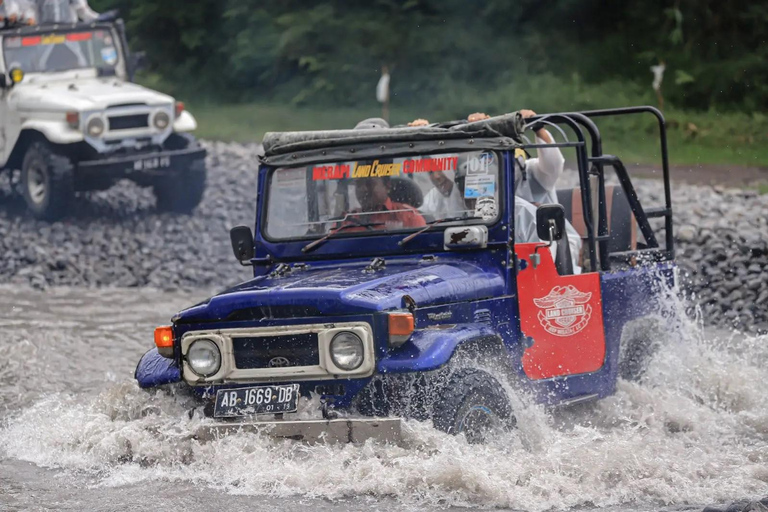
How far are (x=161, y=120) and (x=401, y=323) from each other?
1127 centimetres

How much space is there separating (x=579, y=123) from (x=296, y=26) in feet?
69.6

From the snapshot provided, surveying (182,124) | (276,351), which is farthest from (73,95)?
(276,351)

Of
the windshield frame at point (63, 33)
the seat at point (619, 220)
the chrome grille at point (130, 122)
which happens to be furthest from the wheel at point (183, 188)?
the seat at point (619, 220)

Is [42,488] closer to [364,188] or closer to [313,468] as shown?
[313,468]

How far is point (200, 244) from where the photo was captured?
1598 centimetres

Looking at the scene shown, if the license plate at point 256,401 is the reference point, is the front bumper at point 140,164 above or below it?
above

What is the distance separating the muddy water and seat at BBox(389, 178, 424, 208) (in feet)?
4.34

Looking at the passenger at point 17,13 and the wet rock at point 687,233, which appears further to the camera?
the passenger at point 17,13

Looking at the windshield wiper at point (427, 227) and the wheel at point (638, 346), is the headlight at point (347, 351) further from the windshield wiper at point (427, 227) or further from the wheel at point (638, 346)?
the wheel at point (638, 346)

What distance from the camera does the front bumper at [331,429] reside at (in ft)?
20.3

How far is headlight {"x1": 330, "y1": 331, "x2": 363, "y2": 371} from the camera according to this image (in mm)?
6379

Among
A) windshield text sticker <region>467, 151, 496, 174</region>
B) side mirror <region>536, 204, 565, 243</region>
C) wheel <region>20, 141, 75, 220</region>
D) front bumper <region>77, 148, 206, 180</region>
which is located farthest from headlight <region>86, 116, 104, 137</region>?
side mirror <region>536, 204, 565, 243</region>

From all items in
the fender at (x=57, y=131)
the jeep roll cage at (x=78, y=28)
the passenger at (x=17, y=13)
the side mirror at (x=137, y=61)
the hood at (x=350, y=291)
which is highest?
the passenger at (x=17, y=13)

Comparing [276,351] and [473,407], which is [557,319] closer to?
[473,407]
